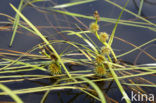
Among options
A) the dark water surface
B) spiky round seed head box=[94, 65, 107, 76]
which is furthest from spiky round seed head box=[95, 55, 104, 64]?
the dark water surface

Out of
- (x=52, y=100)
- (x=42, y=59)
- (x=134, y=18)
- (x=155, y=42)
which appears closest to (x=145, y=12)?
(x=134, y=18)

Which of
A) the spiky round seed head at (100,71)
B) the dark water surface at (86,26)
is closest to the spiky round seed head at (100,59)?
the spiky round seed head at (100,71)

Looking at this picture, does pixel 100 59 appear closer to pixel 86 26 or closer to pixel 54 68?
pixel 54 68

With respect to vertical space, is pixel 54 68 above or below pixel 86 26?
below

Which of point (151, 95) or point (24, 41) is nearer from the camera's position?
point (151, 95)

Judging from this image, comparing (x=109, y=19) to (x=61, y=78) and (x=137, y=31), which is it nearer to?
(x=137, y=31)

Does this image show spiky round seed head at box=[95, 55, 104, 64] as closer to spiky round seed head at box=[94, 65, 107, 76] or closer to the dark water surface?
spiky round seed head at box=[94, 65, 107, 76]

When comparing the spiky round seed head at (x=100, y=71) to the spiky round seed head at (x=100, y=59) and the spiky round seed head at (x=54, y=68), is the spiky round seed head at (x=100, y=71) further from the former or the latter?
the spiky round seed head at (x=54, y=68)

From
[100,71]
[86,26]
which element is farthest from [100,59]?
[86,26]
